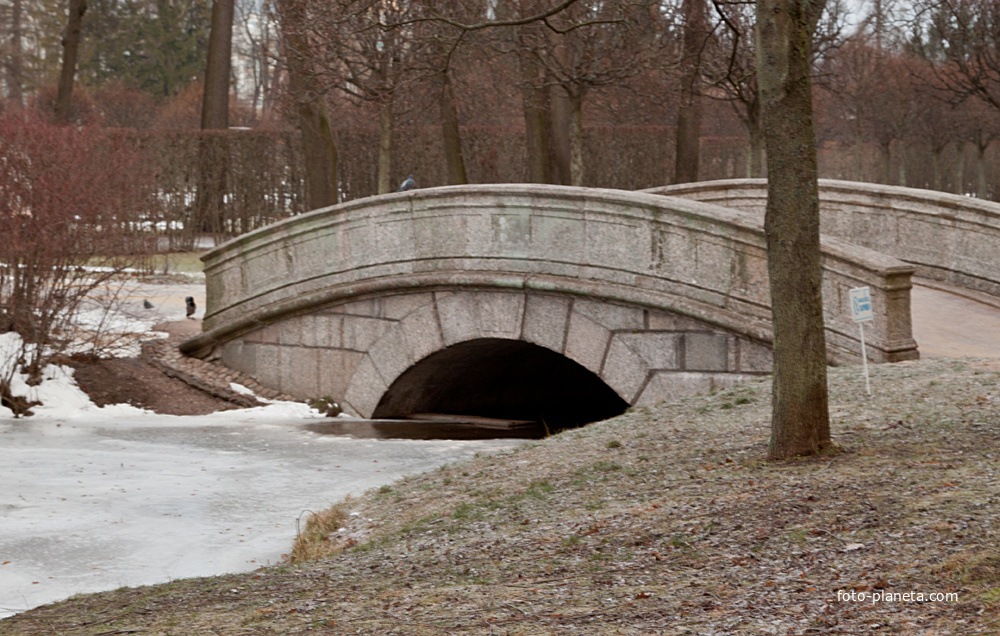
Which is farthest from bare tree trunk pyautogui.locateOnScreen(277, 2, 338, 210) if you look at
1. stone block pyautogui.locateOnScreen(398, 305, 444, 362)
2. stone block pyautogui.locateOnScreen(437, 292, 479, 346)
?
stone block pyautogui.locateOnScreen(437, 292, 479, 346)

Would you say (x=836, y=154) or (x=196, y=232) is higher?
(x=836, y=154)

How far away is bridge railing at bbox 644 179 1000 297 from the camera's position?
1241cm

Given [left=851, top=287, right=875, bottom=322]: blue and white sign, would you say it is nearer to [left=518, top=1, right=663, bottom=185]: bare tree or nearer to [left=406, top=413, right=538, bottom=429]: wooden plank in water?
[left=406, top=413, right=538, bottom=429]: wooden plank in water

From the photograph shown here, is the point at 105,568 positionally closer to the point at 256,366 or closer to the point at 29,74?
the point at 256,366

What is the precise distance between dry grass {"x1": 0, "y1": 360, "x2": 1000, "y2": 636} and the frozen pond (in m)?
0.81

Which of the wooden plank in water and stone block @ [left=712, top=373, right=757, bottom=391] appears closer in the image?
stone block @ [left=712, top=373, right=757, bottom=391]

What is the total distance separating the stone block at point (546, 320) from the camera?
1122 cm

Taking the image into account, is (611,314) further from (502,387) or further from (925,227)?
(502,387)

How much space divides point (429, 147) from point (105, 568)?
20110 millimetres

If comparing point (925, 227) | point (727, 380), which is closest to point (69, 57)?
point (925, 227)

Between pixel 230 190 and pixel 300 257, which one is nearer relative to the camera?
pixel 300 257

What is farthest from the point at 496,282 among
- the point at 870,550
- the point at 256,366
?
the point at 870,550

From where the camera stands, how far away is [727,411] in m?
8.48

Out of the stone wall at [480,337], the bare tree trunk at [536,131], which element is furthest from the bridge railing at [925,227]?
the bare tree trunk at [536,131]
